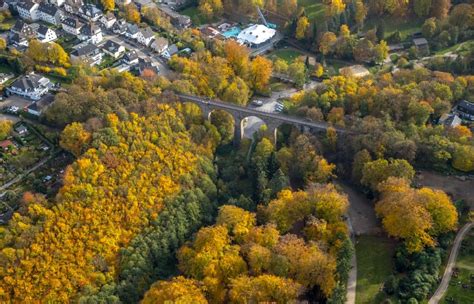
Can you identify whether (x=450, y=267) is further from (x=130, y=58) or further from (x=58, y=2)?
(x=58, y=2)

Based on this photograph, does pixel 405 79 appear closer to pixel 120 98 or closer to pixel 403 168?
pixel 403 168

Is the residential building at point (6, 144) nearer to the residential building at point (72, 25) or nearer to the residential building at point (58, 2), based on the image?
the residential building at point (72, 25)

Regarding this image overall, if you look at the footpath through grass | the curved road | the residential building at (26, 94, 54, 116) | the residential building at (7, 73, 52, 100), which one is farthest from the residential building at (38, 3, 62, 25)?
the curved road

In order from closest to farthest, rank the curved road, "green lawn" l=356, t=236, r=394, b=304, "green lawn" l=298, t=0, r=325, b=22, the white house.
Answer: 1. the curved road
2. "green lawn" l=356, t=236, r=394, b=304
3. the white house
4. "green lawn" l=298, t=0, r=325, b=22

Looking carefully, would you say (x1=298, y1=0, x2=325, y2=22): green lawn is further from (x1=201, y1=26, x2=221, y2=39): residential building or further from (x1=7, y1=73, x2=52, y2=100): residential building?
(x1=7, y1=73, x2=52, y2=100): residential building

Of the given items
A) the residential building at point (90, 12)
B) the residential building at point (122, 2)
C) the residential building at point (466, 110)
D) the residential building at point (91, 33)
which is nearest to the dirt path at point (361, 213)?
the residential building at point (466, 110)

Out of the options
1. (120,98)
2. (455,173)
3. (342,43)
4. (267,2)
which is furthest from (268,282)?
(267,2)

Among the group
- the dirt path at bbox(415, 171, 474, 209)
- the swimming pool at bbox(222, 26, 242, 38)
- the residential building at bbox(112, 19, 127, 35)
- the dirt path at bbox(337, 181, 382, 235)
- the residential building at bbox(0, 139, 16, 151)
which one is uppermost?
the dirt path at bbox(415, 171, 474, 209)
